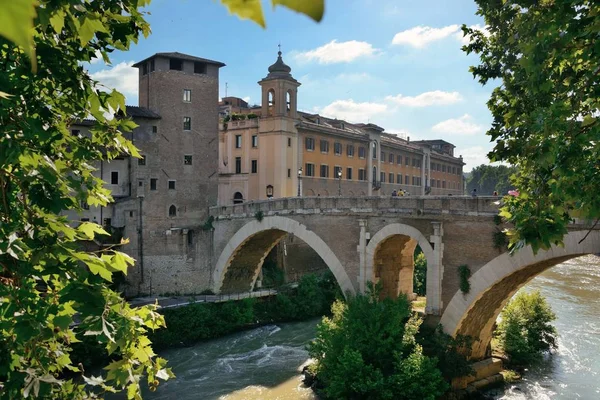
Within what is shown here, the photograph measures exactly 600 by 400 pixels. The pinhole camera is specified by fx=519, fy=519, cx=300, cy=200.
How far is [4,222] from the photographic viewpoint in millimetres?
3396

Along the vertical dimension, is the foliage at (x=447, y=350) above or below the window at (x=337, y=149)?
below

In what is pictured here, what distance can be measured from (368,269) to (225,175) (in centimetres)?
1682

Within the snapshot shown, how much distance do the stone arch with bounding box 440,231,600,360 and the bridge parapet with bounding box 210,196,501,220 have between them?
1.65m

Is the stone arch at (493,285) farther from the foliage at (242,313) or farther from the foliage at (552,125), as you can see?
the foliage at (552,125)

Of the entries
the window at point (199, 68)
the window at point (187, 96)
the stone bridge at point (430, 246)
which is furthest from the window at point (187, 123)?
the stone bridge at point (430, 246)

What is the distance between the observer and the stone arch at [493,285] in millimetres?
13617

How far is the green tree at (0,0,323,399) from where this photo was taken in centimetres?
322

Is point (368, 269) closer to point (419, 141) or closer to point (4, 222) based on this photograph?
point (4, 222)

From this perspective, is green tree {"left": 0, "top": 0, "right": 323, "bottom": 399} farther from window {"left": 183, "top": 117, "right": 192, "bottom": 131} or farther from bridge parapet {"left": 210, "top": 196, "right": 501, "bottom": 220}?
window {"left": 183, "top": 117, "right": 192, "bottom": 131}

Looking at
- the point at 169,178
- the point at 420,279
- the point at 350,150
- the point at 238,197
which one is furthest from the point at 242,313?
the point at 350,150

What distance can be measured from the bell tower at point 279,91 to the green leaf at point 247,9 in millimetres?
30063

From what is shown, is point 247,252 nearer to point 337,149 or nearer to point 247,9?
point 337,149

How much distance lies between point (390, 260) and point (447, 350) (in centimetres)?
483

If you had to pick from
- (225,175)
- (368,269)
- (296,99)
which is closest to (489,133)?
(368,269)
